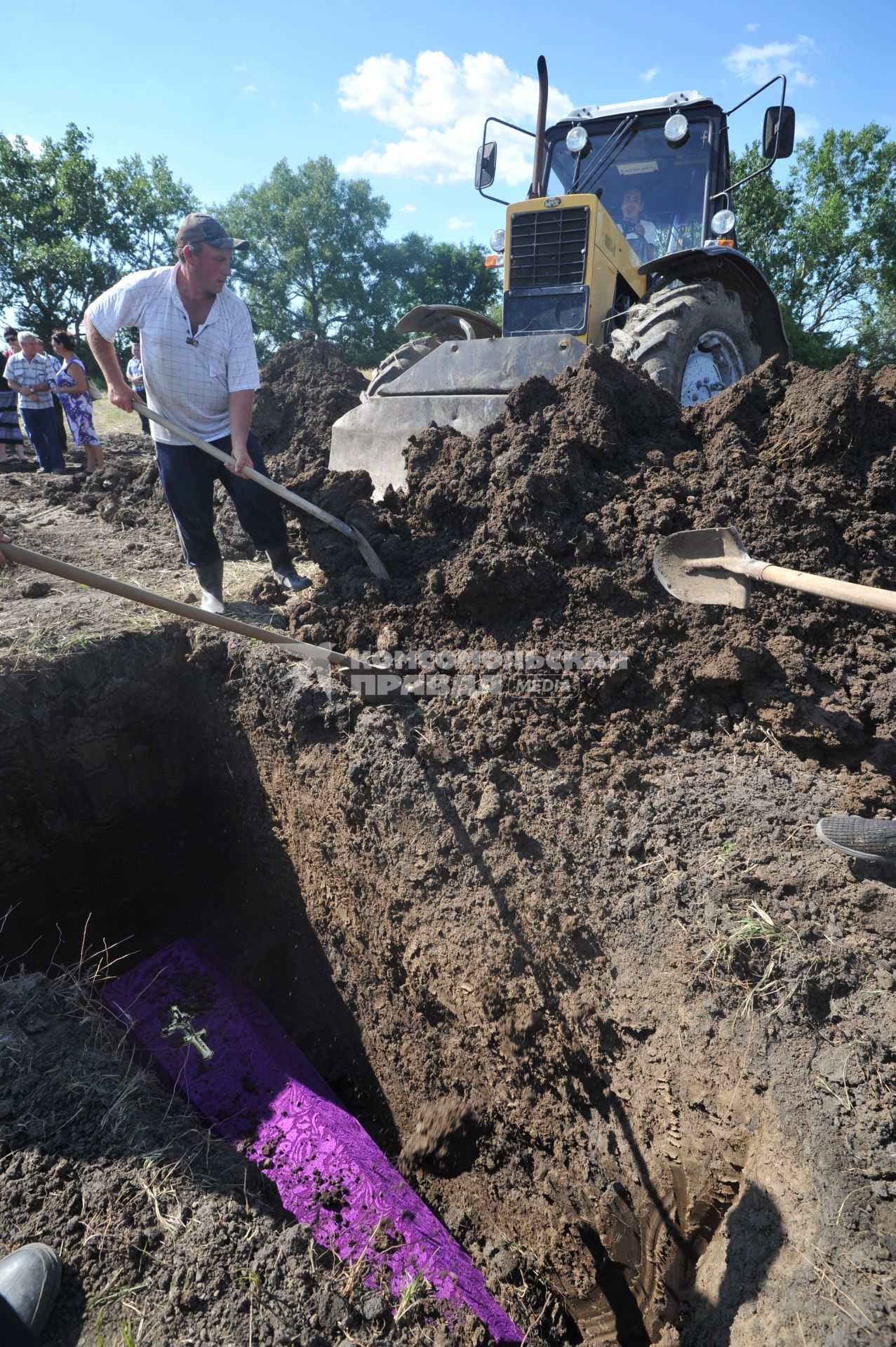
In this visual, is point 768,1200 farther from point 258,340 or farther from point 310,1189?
point 258,340

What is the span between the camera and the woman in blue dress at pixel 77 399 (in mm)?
7848

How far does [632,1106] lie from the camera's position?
2266 millimetres

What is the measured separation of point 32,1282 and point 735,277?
666 centimetres

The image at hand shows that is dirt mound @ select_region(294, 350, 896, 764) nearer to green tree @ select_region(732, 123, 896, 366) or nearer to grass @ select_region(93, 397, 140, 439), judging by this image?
grass @ select_region(93, 397, 140, 439)

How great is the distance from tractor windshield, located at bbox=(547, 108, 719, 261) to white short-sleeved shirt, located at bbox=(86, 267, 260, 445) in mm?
3847

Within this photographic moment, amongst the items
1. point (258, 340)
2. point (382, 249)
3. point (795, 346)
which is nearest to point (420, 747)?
point (795, 346)

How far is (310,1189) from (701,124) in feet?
24.4

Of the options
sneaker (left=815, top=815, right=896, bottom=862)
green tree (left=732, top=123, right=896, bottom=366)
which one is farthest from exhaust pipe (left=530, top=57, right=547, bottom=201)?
green tree (left=732, top=123, right=896, bottom=366)

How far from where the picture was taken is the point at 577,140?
5.31 m

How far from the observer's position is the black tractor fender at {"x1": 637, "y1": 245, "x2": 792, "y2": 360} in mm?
5117

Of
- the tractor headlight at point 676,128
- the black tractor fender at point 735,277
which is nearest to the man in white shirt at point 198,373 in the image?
the black tractor fender at point 735,277

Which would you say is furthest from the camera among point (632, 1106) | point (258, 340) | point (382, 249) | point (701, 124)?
point (382, 249)

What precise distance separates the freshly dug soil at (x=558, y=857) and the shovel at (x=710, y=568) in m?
0.20

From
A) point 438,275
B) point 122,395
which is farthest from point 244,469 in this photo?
point 438,275
